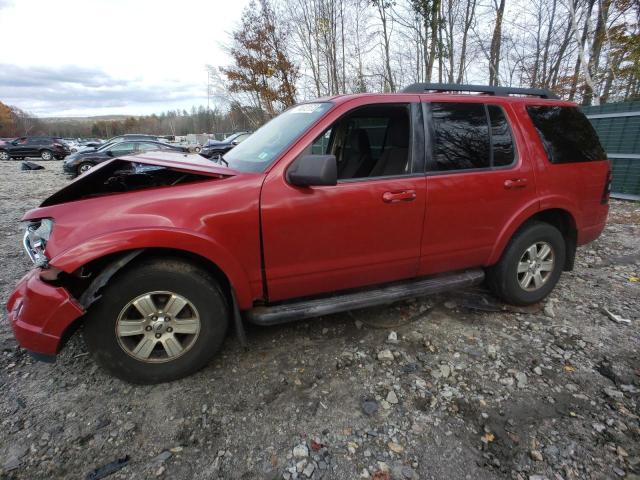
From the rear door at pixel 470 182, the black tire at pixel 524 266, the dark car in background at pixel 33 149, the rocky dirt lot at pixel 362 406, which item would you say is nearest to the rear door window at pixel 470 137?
the rear door at pixel 470 182

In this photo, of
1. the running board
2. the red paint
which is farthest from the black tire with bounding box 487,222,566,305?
the running board

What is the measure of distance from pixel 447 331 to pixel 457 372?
527mm

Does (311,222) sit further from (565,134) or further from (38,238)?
(565,134)

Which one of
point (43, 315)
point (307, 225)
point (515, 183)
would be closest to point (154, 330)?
point (43, 315)

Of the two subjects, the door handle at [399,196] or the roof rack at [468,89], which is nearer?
the door handle at [399,196]

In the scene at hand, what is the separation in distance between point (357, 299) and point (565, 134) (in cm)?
252

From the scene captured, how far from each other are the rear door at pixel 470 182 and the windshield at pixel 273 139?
923 mm

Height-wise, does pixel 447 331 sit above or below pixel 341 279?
below

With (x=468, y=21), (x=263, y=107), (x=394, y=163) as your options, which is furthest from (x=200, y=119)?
(x=394, y=163)

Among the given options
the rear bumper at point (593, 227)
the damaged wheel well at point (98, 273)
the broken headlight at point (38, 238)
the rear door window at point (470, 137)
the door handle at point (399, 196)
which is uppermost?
the rear door window at point (470, 137)

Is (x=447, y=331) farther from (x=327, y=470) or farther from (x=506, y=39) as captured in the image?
(x=506, y=39)

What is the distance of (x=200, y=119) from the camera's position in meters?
83.5

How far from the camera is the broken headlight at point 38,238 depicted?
79.6 inches

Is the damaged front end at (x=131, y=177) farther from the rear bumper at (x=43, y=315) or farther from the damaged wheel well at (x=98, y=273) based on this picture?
the rear bumper at (x=43, y=315)
